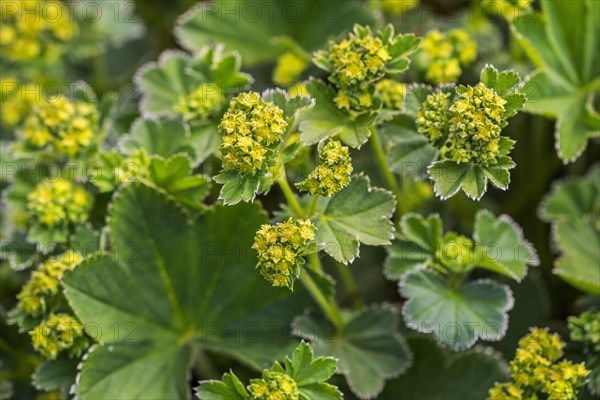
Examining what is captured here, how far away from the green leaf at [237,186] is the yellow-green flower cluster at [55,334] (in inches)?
22.4

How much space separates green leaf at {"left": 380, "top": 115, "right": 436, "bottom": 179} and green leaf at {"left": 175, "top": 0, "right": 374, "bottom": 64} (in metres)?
0.79

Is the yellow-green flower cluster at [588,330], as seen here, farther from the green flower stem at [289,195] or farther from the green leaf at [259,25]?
the green leaf at [259,25]

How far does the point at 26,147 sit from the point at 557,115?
1.50 m

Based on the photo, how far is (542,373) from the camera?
175 cm

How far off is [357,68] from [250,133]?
316 mm

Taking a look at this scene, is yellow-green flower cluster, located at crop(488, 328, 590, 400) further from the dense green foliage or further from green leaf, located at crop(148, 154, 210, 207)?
green leaf, located at crop(148, 154, 210, 207)

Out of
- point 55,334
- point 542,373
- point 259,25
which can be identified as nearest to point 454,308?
point 542,373

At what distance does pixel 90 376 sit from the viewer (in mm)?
1888

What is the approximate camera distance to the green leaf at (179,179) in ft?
6.52

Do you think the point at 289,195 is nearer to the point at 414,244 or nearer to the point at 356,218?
the point at 356,218

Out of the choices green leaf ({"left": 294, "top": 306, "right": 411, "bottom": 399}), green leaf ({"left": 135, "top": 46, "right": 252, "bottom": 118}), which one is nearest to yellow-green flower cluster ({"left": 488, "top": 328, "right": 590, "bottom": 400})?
green leaf ({"left": 294, "top": 306, "right": 411, "bottom": 399})

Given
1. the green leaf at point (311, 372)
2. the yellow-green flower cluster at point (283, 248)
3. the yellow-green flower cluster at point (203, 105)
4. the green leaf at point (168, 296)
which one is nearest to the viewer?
the yellow-green flower cluster at point (283, 248)

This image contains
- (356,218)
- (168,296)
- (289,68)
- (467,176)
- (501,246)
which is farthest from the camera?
(289,68)

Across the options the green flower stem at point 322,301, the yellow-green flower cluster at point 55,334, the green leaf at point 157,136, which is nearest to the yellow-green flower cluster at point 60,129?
the green leaf at point 157,136
